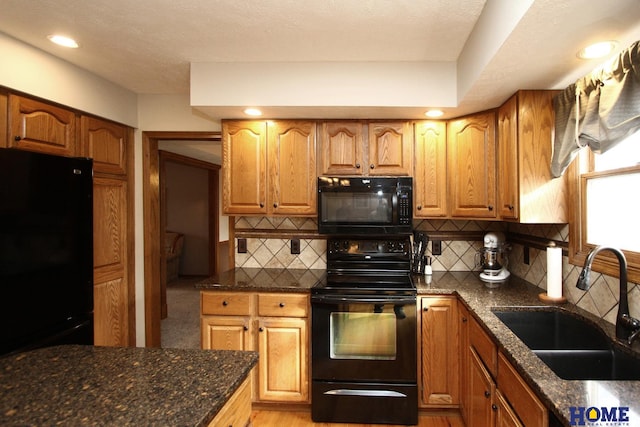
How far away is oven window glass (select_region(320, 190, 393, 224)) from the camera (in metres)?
2.36

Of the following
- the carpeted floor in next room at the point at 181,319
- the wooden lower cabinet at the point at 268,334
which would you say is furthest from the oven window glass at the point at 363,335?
A: the carpeted floor in next room at the point at 181,319

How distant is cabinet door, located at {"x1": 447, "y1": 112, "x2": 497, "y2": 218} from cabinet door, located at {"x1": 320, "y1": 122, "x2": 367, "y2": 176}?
2.20 ft

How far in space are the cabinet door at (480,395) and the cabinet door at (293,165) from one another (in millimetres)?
1428

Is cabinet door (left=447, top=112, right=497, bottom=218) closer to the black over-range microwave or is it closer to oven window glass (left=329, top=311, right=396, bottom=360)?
the black over-range microwave

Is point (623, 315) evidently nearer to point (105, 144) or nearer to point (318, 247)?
point (318, 247)

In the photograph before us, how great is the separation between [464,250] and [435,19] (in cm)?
179

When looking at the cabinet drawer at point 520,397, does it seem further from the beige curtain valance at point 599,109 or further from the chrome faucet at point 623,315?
the beige curtain valance at point 599,109

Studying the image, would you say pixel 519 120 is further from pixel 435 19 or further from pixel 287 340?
pixel 287 340

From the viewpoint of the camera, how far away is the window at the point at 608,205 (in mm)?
1469

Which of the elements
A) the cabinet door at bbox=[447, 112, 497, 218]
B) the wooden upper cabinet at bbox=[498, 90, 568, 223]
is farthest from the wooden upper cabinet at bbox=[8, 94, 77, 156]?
the wooden upper cabinet at bbox=[498, 90, 568, 223]

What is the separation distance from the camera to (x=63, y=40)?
6.18ft

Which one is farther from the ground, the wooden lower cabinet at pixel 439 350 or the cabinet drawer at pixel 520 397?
the cabinet drawer at pixel 520 397

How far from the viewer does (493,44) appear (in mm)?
1430

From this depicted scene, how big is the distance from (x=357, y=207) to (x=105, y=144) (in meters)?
2.04
